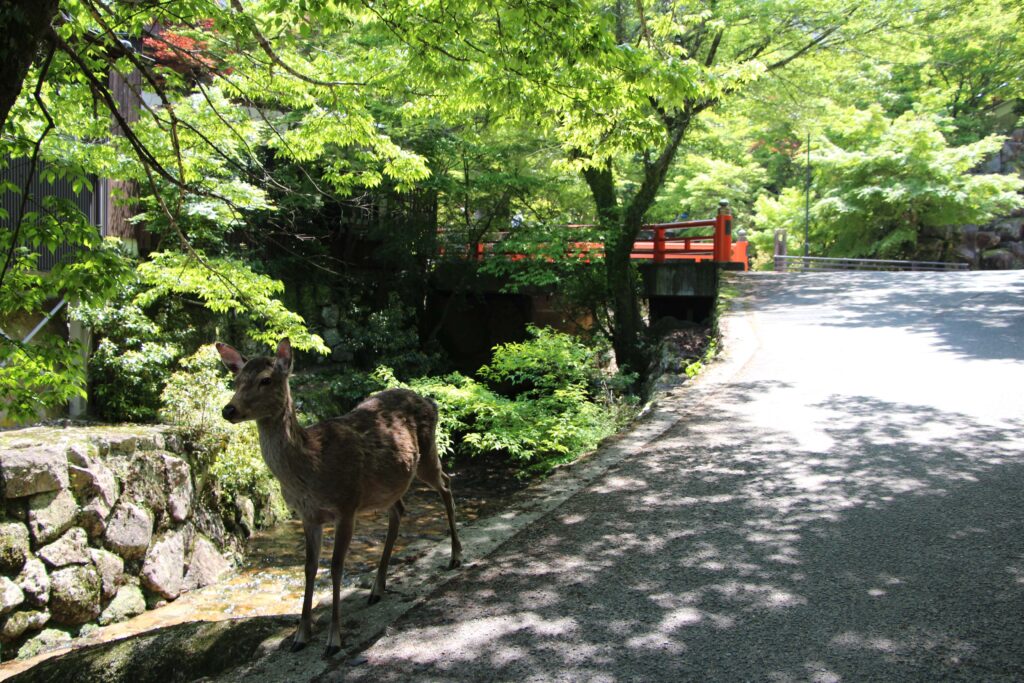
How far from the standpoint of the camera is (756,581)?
4.93 m

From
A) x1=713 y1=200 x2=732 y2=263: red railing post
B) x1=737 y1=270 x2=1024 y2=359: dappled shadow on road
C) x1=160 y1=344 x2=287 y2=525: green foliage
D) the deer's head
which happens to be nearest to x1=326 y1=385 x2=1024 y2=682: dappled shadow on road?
the deer's head

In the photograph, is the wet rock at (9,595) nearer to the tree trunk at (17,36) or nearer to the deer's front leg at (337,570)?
the deer's front leg at (337,570)

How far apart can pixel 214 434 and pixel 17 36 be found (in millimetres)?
8413

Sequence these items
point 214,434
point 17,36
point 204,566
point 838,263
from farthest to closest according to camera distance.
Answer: point 838,263, point 214,434, point 204,566, point 17,36

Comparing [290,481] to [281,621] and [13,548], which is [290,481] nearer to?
[281,621]

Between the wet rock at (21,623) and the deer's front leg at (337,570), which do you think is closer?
the deer's front leg at (337,570)

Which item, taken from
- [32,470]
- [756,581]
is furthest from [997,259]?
[32,470]

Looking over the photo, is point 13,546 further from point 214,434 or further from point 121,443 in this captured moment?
point 214,434

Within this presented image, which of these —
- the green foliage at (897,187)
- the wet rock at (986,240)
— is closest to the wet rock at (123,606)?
the green foliage at (897,187)

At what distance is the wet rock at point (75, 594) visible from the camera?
334 inches

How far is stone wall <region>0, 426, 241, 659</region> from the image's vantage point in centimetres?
822

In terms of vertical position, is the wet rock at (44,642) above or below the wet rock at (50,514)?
below

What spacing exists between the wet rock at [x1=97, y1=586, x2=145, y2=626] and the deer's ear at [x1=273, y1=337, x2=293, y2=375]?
6161mm

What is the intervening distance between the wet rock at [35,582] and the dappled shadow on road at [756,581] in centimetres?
567
